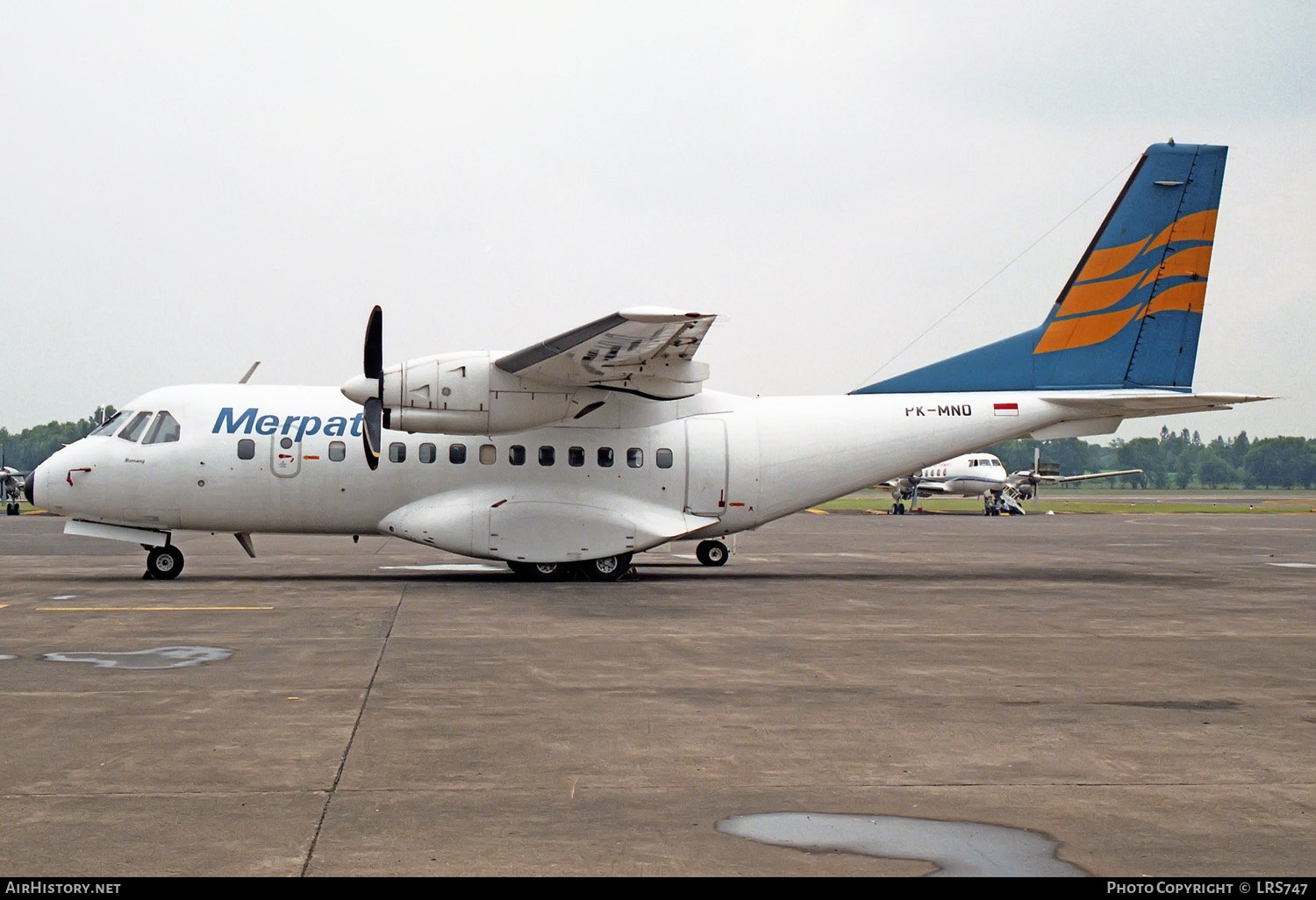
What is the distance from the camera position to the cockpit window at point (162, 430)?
1869 centimetres

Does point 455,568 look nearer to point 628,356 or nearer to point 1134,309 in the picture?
point 628,356

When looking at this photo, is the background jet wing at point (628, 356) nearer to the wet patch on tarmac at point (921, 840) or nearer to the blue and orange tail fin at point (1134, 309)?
the blue and orange tail fin at point (1134, 309)

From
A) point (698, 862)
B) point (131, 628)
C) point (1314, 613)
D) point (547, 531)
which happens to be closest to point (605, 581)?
point (547, 531)

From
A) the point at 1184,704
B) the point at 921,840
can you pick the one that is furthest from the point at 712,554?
the point at 921,840

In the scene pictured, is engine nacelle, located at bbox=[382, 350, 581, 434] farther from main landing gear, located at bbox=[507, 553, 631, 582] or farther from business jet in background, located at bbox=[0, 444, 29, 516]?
business jet in background, located at bbox=[0, 444, 29, 516]

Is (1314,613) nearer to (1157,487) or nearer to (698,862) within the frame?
(698,862)

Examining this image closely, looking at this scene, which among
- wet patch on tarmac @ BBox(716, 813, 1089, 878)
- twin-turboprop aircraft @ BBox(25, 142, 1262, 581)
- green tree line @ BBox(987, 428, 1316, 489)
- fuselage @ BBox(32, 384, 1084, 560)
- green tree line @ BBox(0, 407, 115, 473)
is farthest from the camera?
green tree line @ BBox(987, 428, 1316, 489)

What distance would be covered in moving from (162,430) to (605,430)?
752cm

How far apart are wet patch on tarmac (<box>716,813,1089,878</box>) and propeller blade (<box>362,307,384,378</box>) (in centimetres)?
1310

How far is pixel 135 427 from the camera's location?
18.8m

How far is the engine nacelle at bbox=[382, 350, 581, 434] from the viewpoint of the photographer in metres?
17.3

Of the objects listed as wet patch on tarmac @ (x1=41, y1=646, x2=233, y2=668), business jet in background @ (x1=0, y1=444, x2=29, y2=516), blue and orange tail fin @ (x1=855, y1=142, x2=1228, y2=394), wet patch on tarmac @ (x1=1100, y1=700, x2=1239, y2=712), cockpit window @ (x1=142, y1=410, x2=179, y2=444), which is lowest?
wet patch on tarmac @ (x1=1100, y1=700, x2=1239, y2=712)

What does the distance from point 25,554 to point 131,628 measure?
14.7 metres

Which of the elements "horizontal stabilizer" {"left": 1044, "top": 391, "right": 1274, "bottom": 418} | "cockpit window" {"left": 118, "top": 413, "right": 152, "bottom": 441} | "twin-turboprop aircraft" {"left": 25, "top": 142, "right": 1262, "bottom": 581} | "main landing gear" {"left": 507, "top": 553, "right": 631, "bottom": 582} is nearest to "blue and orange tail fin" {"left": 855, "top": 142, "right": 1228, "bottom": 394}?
"twin-turboprop aircraft" {"left": 25, "top": 142, "right": 1262, "bottom": 581}
